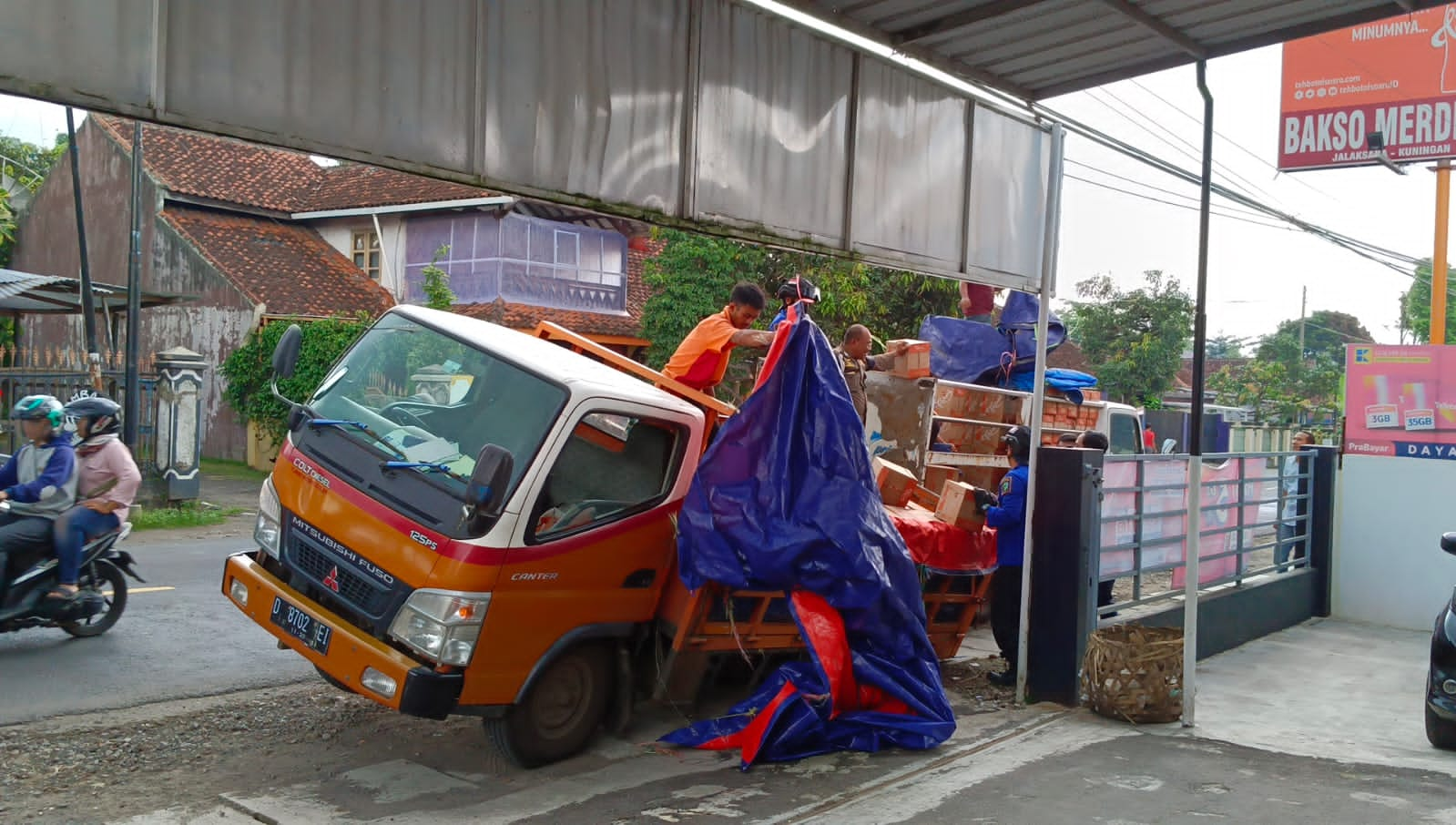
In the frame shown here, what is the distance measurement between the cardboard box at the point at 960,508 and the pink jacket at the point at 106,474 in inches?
212

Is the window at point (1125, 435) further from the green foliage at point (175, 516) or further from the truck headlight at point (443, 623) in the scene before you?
the green foliage at point (175, 516)

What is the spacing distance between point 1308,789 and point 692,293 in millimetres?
20194

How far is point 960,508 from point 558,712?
9.77 feet

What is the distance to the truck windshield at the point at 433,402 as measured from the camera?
5.81 meters

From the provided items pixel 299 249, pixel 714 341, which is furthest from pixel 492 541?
pixel 299 249

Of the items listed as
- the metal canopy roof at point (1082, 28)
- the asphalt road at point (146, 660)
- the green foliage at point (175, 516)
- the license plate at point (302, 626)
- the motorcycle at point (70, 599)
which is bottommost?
the asphalt road at point (146, 660)

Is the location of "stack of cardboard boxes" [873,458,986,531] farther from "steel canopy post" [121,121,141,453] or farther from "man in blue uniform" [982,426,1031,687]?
"steel canopy post" [121,121,141,453]

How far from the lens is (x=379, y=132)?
16.0 ft

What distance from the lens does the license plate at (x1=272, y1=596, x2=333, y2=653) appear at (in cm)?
552

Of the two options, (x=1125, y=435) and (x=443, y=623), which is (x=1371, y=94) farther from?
(x=443, y=623)

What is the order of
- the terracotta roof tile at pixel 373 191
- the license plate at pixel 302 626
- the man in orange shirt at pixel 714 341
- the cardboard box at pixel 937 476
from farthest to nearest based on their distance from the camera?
the terracotta roof tile at pixel 373 191 < the cardboard box at pixel 937 476 < the man in orange shirt at pixel 714 341 < the license plate at pixel 302 626

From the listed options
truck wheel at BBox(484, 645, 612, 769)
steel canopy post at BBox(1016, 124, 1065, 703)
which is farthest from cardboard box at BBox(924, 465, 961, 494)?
truck wheel at BBox(484, 645, 612, 769)

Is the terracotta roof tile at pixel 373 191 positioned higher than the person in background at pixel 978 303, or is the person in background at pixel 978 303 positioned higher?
the terracotta roof tile at pixel 373 191

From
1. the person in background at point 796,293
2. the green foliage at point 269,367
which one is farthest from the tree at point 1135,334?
the person in background at point 796,293
